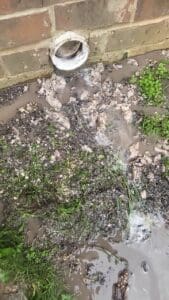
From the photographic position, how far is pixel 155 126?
307cm

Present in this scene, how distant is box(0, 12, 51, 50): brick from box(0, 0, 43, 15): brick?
64 mm

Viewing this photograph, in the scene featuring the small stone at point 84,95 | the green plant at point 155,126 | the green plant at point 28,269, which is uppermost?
the small stone at point 84,95

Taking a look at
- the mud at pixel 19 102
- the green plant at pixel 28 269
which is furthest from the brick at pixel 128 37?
the green plant at pixel 28 269

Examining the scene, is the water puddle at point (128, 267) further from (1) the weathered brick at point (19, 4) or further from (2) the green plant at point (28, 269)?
(1) the weathered brick at point (19, 4)

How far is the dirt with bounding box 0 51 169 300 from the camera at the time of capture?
8.95 feet

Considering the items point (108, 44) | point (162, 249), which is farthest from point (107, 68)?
point (162, 249)

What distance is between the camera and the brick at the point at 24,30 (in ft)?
8.48

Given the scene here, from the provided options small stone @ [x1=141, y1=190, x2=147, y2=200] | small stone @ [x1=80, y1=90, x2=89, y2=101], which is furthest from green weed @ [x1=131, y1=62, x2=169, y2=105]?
small stone @ [x1=141, y1=190, x2=147, y2=200]

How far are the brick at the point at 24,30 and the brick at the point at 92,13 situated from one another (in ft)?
0.26

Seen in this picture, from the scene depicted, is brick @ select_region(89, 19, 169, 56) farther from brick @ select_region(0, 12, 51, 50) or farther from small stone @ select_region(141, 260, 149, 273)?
small stone @ select_region(141, 260, 149, 273)

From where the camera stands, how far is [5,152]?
290 cm

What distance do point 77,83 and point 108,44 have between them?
312 mm

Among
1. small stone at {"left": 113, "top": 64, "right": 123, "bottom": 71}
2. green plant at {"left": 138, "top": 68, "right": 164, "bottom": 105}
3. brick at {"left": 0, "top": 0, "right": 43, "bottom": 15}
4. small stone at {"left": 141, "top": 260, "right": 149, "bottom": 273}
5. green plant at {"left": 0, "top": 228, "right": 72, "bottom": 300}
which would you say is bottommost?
green plant at {"left": 0, "top": 228, "right": 72, "bottom": 300}

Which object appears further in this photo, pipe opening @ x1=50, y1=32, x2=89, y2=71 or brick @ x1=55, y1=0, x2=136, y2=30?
pipe opening @ x1=50, y1=32, x2=89, y2=71
